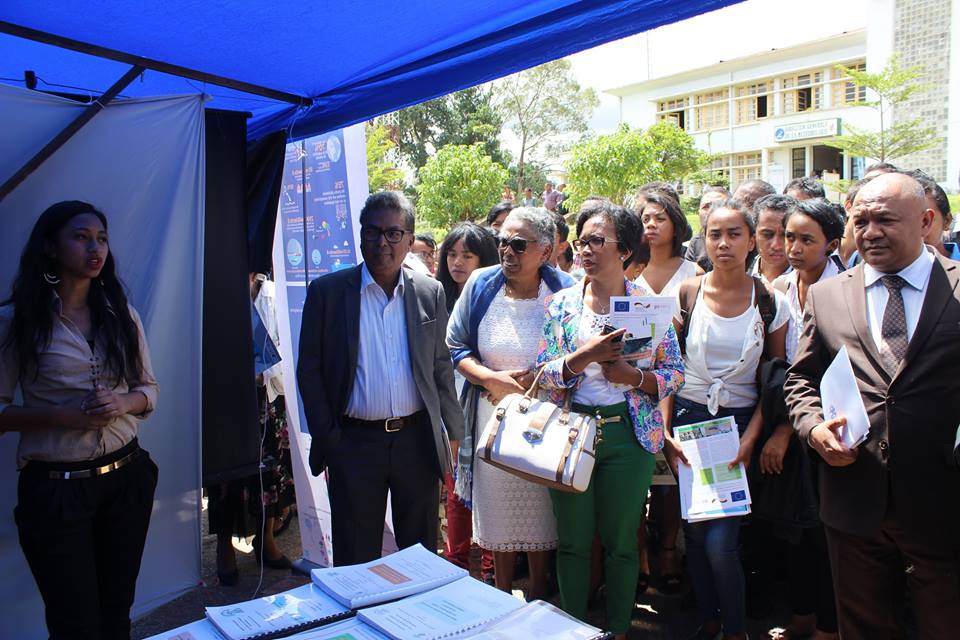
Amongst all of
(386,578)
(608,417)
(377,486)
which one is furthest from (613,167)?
(386,578)

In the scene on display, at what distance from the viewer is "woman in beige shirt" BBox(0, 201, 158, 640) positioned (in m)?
2.51

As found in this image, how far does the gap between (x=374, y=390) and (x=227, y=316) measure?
1.05 meters

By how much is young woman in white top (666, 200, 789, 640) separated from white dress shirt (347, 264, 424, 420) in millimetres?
1336

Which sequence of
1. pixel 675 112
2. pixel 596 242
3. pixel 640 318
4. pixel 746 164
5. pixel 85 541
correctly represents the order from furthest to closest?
pixel 675 112
pixel 746 164
pixel 596 242
pixel 640 318
pixel 85 541

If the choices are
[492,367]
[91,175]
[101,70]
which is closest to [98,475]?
[91,175]

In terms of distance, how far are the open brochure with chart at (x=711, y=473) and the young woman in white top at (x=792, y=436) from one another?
0.20 metres

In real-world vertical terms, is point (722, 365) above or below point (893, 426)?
above

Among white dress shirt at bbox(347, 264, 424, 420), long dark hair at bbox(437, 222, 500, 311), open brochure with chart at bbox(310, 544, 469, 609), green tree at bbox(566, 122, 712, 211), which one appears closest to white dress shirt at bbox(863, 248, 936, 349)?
open brochure with chart at bbox(310, 544, 469, 609)

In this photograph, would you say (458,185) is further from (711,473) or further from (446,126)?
(711,473)

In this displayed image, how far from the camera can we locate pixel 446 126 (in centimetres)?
4412

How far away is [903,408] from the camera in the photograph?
2.32m

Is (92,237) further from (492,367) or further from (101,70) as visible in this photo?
(492,367)

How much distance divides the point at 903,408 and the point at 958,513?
38 cm

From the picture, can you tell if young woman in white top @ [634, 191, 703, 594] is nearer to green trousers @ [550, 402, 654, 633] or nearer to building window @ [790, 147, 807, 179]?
green trousers @ [550, 402, 654, 633]
